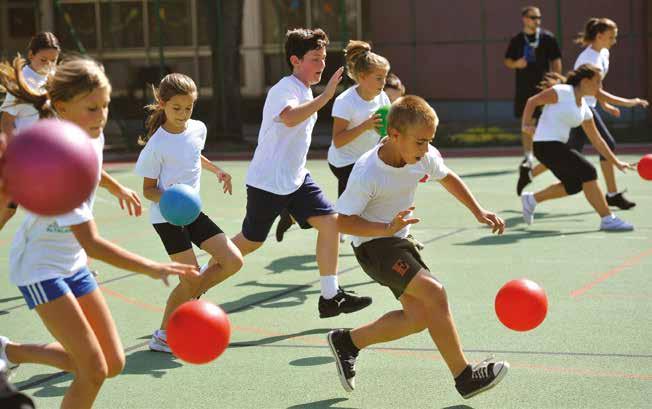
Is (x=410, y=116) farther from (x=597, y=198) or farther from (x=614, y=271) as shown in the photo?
(x=597, y=198)

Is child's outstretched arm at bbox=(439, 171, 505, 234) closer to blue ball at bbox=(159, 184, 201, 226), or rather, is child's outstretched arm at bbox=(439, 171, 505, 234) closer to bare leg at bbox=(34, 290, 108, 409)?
blue ball at bbox=(159, 184, 201, 226)

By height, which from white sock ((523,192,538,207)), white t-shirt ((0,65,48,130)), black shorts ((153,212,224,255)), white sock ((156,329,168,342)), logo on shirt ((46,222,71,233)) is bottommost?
white sock ((523,192,538,207))

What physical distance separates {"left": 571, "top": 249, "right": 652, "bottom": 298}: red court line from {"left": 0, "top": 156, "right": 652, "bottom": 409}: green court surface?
2 centimetres

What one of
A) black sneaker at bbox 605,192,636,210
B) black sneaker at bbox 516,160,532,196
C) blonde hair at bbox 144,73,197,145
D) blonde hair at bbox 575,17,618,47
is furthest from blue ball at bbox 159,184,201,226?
blonde hair at bbox 575,17,618,47

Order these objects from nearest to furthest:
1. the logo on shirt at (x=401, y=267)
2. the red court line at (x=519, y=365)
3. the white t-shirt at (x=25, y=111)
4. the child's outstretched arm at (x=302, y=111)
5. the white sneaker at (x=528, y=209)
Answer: the logo on shirt at (x=401, y=267), the red court line at (x=519, y=365), the child's outstretched arm at (x=302, y=111), the white t-shirt at (x=25, y=111), the white sneaker at (x=528, y=209)

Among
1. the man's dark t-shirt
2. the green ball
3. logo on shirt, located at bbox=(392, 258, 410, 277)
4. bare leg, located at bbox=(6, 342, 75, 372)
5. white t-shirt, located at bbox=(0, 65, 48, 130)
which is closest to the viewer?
bare leg, located at bbox=(6, 342, 75, 372)

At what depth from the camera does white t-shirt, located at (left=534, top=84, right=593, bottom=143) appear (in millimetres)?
10422

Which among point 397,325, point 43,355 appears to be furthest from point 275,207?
point 43,355

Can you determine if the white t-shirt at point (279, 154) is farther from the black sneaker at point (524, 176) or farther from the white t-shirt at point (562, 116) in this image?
the black sneaker at point (524, 176)

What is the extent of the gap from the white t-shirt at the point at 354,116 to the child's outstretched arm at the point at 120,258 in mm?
3922

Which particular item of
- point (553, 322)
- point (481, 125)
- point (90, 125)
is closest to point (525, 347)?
point (553, 322)

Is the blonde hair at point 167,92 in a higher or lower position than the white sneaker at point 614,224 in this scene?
higher

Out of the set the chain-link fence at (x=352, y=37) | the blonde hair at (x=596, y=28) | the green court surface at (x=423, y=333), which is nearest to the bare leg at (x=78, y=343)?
the green court surface at (x=423, y=333)

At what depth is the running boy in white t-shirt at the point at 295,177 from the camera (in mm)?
7070
